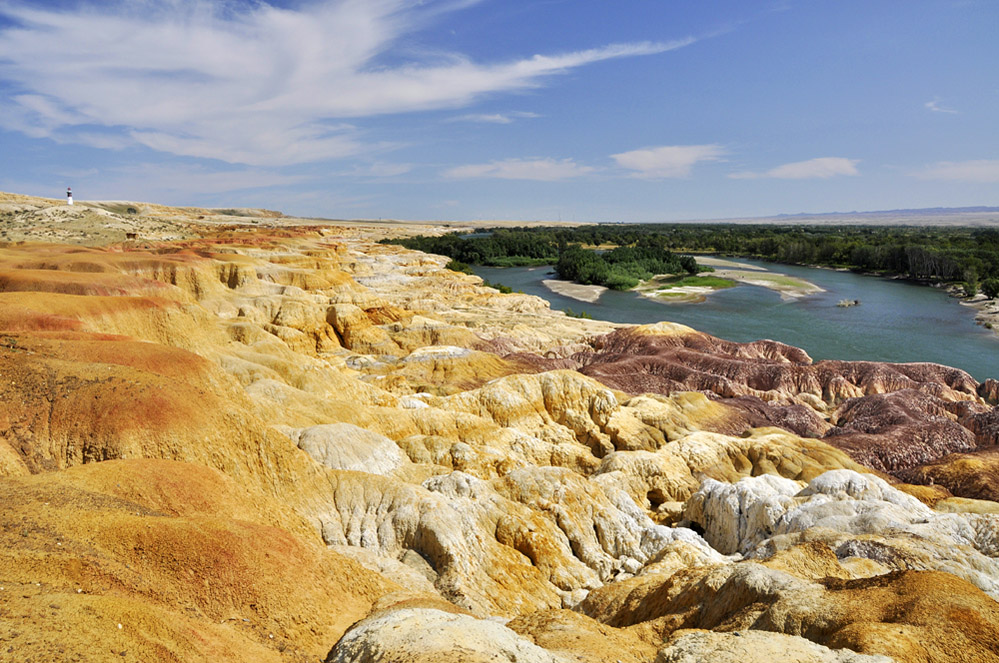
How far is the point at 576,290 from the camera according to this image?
100m

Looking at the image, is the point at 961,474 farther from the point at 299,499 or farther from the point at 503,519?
the point at 299,499

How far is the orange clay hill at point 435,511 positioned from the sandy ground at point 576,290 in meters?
55.4

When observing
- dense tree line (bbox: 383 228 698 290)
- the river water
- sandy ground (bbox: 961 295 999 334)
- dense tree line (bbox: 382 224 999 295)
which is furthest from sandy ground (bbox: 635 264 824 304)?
sandy ground (bbox: 961 295 999 334)

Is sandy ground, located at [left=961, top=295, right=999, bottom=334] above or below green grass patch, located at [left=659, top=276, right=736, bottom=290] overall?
below

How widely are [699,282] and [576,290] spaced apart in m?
22.6

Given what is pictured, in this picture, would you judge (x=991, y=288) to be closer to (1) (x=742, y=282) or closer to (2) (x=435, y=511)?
(1) (x=742, y=282)

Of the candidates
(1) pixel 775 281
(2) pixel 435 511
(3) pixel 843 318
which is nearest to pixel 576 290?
(1) pixel 775 281

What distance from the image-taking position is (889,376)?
145ft

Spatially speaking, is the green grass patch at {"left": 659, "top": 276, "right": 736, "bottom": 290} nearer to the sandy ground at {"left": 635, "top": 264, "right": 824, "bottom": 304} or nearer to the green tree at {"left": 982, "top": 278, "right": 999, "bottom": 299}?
the sandy ground at {"left": 635, "top": 264, "right": 824, "bottom": 304}

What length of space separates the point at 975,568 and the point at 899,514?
3459 mm

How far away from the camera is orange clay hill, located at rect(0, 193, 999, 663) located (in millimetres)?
9734

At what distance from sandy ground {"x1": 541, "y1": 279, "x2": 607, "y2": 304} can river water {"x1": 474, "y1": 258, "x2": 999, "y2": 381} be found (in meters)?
1.46

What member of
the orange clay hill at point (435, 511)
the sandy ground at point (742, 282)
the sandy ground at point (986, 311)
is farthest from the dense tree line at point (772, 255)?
the orange clay hill at point (435, 511)

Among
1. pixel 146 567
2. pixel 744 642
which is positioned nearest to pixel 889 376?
pixel 744 642
